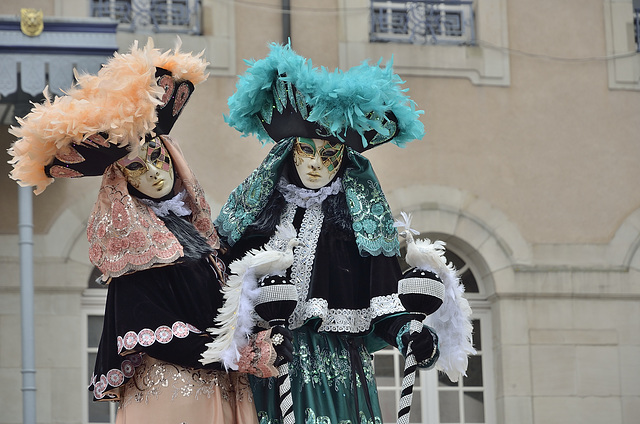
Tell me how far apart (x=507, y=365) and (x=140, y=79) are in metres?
6.41

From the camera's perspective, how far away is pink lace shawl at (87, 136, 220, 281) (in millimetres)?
4258

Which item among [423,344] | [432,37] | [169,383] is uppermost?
[432,37]

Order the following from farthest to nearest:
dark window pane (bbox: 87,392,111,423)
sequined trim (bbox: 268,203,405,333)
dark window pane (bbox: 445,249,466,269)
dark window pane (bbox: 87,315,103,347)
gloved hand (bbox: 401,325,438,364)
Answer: dark window pane (bbox: 445,249,466,269) < dark window pane (bbox: 87,315,103,347) < dark window pane (bbox: 87,392,111,423) < sequined trim (bbox: 268,203,405,333) < gloved hand (bbox: 401,325,438,364)

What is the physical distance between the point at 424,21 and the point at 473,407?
3.23m

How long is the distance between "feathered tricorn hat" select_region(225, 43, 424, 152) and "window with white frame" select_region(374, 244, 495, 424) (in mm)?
5135

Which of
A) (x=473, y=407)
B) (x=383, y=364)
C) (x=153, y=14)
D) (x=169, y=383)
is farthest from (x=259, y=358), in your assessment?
(x=153, y=14)

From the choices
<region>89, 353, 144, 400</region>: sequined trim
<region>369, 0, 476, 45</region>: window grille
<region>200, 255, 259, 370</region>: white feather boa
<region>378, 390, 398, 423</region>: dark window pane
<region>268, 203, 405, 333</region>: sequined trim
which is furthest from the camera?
<region>369, 0, 476, 45</region>: window grille

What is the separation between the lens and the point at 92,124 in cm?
424

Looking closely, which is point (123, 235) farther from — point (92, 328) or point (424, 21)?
point (424, 21)

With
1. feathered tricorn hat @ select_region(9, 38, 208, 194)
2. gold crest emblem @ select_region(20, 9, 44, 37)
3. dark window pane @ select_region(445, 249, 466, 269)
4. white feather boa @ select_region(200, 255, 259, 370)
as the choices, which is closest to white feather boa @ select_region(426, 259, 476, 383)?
white feather boa @ select_region(200, 255, 259, 370)

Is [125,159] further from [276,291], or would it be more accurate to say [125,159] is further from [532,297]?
[532,297]

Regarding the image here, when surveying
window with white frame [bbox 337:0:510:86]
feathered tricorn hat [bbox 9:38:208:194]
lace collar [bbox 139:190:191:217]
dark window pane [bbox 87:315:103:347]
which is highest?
window with white frame [bbox 337:0:510:86]

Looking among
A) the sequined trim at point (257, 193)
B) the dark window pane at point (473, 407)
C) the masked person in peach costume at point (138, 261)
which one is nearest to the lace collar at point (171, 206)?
the masked person in peach costume at point (138, 261)

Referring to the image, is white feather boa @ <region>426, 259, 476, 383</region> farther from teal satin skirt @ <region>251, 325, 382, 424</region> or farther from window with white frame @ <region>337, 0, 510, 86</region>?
window with white frame @ <region>337, 0, 510, 86</region>
